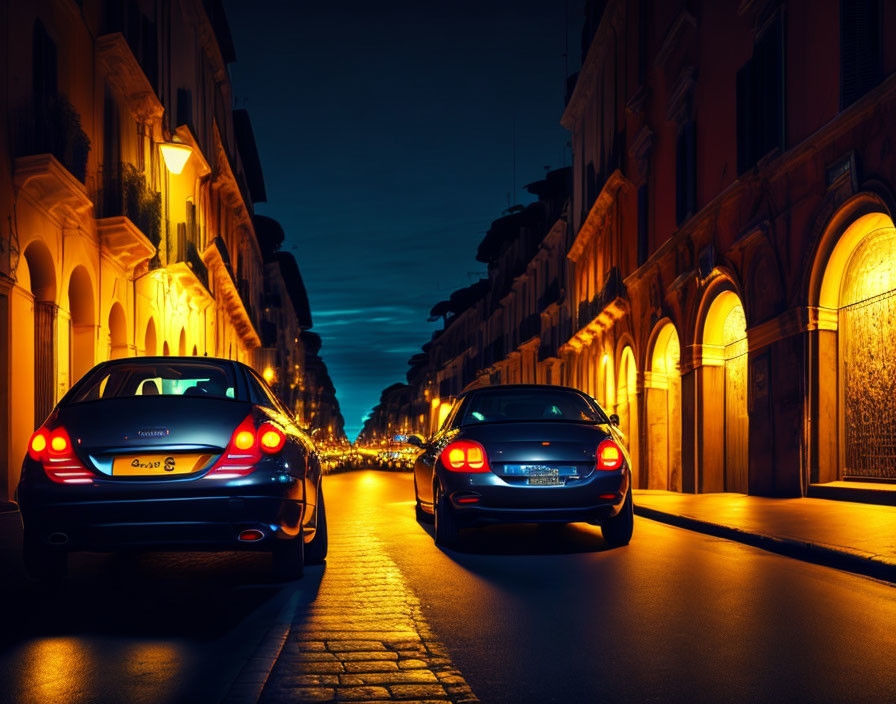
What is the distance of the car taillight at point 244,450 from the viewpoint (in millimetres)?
6898

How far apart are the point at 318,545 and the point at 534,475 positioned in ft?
6.39

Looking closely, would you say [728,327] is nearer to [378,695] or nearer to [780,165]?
[780,165]

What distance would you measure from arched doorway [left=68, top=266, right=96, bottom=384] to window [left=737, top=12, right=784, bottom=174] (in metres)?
11.7

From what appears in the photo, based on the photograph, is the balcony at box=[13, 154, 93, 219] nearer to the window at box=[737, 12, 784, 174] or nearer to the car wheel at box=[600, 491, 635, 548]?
the car wheel at box=[600, 491, 635, 548]

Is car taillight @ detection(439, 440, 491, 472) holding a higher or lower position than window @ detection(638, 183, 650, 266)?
lower

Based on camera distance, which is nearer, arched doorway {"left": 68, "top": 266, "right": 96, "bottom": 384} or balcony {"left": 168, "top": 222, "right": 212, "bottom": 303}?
arched doorway {"left": 68, "top": 266, "right": 96, "bottom": 384}

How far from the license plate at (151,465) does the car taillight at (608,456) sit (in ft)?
13.1

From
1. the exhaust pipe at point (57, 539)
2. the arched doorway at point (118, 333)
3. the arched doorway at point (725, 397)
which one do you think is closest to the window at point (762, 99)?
the arched doorway at point (725, 397)

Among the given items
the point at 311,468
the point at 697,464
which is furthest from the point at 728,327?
the point at 311,468

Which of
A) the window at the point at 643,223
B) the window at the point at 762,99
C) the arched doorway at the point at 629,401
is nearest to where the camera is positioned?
the window at the point at 762,99

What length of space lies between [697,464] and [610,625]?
16086 mm

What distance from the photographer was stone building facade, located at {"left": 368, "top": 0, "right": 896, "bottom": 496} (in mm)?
14789

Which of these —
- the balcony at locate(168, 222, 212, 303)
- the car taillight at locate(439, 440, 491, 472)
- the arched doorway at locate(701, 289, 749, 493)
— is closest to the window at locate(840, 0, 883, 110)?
the arched doorway at locate(701, 289, 749, 493)

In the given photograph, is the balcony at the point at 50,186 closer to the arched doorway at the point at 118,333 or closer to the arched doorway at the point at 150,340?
the arched doorway at the point at 118,333
